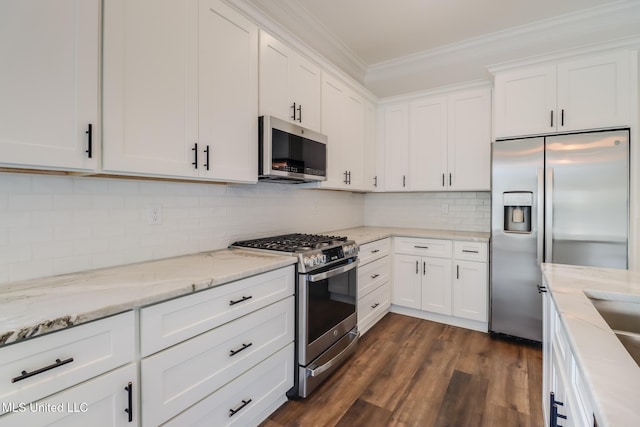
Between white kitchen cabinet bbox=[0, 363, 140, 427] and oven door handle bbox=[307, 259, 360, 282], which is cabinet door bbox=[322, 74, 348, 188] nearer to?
oven door handle bbox=[307, 259, 360, 282]

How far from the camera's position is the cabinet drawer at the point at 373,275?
2740 mm

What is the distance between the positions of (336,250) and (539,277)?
187cm

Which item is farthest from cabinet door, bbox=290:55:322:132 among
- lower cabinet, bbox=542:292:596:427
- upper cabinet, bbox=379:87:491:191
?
lower cabinet, bbox=542:292:596:427

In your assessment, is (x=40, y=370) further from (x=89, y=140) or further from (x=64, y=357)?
(x=89, y=140)

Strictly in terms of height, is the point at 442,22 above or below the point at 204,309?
above

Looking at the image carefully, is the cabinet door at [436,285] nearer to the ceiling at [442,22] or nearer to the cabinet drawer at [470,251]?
the cabinet drawer at [470,251]

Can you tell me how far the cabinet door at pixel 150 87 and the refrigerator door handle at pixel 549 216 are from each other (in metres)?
2.75

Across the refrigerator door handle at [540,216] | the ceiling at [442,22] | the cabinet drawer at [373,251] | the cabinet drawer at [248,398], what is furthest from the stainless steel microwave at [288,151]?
the refrigerator door handle at [540,216]

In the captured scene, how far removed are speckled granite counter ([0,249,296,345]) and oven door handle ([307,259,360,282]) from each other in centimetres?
20

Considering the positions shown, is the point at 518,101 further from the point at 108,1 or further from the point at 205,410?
the point at 205,410

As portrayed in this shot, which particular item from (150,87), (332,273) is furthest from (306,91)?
(332,273)

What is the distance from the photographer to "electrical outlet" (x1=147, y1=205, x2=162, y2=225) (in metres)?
1.76

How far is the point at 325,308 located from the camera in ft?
6.93

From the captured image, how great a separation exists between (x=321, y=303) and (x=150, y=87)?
1.61 meters
